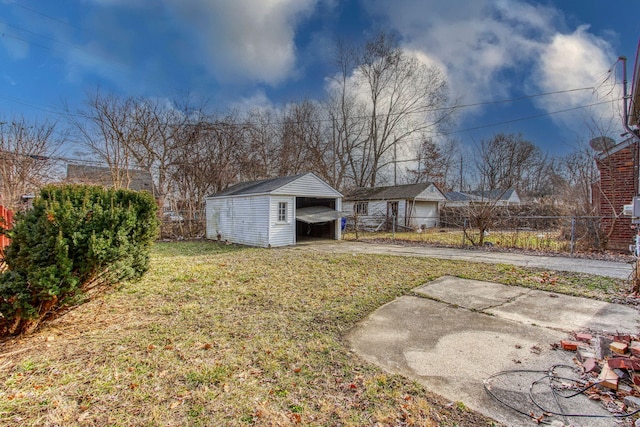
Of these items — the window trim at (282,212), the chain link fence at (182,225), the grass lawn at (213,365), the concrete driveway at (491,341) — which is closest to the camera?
the grass lawn at (213,365)

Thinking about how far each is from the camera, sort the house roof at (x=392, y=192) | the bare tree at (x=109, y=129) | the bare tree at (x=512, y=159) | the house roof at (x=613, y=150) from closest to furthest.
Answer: the house roof at (x=613, y=150), the bare tree at (x=109, y=129), the house roof at (x=392, y=192), the bare tree at (x=512, y=159)

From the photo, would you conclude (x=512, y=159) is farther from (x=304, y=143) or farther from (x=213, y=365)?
(x=213, y=365)

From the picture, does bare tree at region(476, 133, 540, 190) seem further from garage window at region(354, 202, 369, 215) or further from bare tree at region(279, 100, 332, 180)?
bare tree at region(279, 100, 332, 180)

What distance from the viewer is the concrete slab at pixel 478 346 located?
2277 mm

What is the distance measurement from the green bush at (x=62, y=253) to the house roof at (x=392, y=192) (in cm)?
1784

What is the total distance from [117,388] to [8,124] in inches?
568

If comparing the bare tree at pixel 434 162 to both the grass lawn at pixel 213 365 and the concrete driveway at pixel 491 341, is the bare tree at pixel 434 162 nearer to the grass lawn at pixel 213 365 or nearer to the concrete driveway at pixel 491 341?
the grass lawn at pixel 213 365

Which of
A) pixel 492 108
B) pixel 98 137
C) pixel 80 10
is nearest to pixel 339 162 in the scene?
pixel 492 108

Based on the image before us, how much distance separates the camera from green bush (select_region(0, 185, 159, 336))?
3.02 meters

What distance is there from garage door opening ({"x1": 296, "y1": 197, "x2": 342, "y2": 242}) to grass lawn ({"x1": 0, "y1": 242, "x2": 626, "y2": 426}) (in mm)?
7315

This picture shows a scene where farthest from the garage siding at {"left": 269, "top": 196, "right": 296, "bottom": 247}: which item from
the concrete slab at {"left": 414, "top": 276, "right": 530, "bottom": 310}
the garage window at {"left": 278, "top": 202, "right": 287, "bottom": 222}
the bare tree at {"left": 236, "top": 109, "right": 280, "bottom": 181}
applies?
the bare tree at {"left": 236, "top": 109, "right": 280, "bottom": 181}

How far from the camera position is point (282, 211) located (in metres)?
11.9

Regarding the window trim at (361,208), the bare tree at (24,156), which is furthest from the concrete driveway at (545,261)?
the bare tree at (24,156)

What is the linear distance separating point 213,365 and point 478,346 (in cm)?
269
